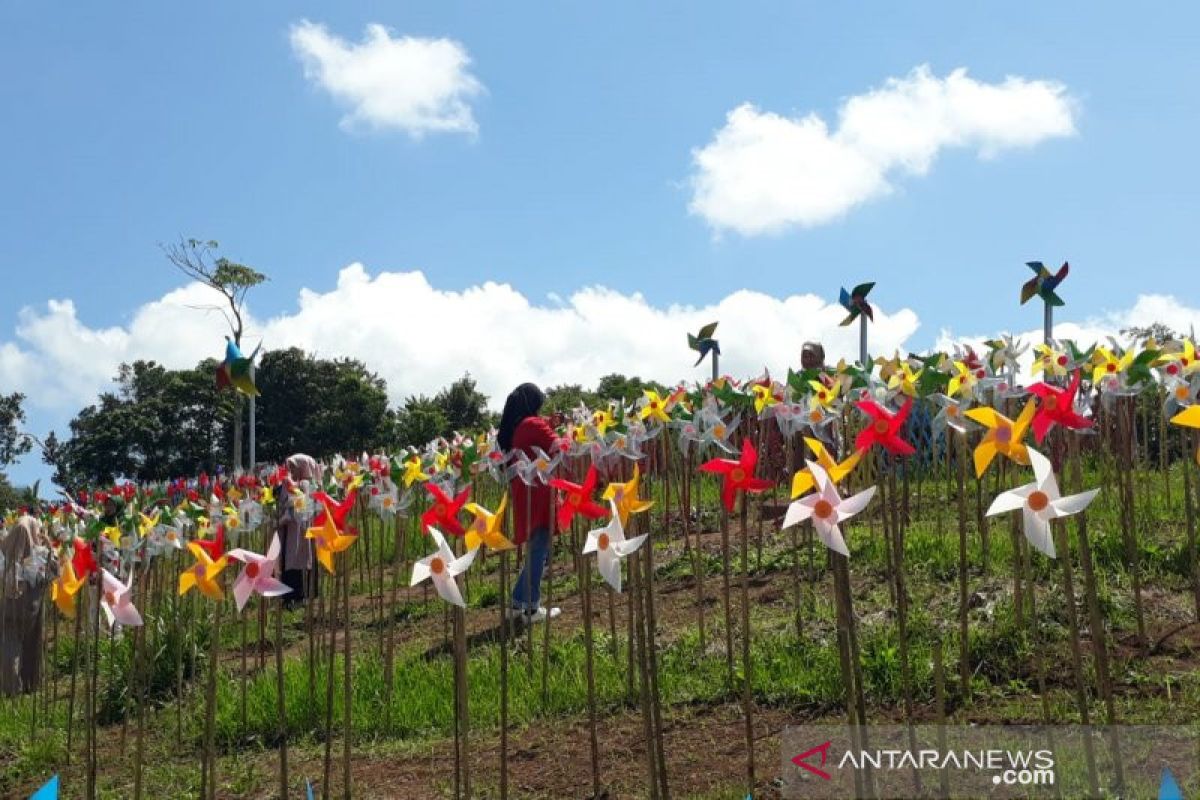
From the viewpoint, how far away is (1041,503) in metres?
3.09

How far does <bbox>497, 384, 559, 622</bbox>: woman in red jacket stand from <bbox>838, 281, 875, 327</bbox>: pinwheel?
5.03m

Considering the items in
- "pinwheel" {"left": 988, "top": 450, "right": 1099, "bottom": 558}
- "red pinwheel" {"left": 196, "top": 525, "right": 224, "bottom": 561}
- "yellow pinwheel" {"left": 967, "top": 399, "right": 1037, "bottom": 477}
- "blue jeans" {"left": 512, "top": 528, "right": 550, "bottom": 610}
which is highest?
"yellow pinwheel" {"left": 967, "top": 399, "right": 1037, "bottom": 477}

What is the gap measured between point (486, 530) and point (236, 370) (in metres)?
3.97

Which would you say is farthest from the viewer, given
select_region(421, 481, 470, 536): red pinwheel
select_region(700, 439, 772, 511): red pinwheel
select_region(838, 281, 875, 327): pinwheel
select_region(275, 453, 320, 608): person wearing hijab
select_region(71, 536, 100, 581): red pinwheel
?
select_region(838, 281, 875, 327): pinwheel

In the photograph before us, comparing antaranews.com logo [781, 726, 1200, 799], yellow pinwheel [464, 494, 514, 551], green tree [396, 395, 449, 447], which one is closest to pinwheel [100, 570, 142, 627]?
yellow pinwheel [464, 494, 514, 551]

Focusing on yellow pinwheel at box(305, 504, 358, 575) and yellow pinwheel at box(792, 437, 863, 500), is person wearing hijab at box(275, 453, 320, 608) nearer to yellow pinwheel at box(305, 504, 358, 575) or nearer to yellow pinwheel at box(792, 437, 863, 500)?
yellow pinwheel at box(305, 504, 358, 575)

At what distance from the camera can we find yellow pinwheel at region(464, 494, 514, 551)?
153 inches

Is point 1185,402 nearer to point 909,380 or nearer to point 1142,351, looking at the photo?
point 1142,351

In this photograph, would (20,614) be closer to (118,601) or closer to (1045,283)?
(118,601)

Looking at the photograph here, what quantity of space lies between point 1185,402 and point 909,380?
177 cm

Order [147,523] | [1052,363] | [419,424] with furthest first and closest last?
[419,424], [147,523], [1052,363]

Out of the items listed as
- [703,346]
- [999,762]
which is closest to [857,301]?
[703,346]

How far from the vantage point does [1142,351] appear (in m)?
5.95

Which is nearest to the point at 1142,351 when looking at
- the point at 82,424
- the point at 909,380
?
the point at 909,380
